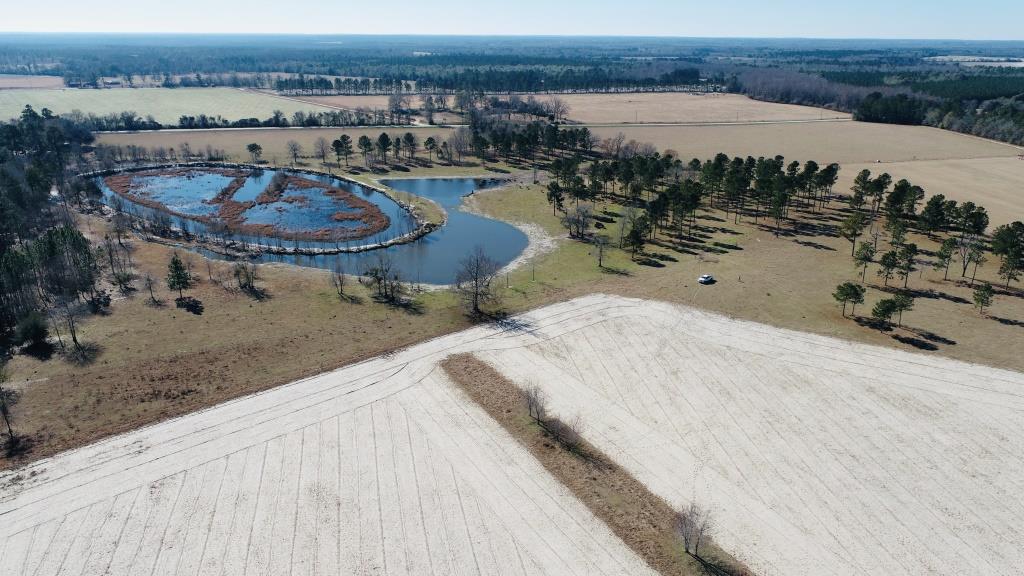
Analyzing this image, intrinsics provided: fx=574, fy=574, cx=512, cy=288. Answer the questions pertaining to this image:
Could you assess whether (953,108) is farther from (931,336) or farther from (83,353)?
(83,353)

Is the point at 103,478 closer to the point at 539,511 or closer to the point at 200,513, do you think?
the point at 200,513

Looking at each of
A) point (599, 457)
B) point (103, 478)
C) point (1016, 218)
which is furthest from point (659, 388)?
point (1016, 218)

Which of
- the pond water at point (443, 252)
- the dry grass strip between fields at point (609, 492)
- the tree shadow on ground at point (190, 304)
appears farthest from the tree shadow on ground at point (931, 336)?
the tree shadow on ground at point (190, 304)

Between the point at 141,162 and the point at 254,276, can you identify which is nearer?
the point at 254,276

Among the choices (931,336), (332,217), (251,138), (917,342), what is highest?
(251,138)

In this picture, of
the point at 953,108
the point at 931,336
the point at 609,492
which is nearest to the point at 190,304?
the point at 609,492

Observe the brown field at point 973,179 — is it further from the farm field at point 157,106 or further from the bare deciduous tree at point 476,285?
the farm field at point 157,106
